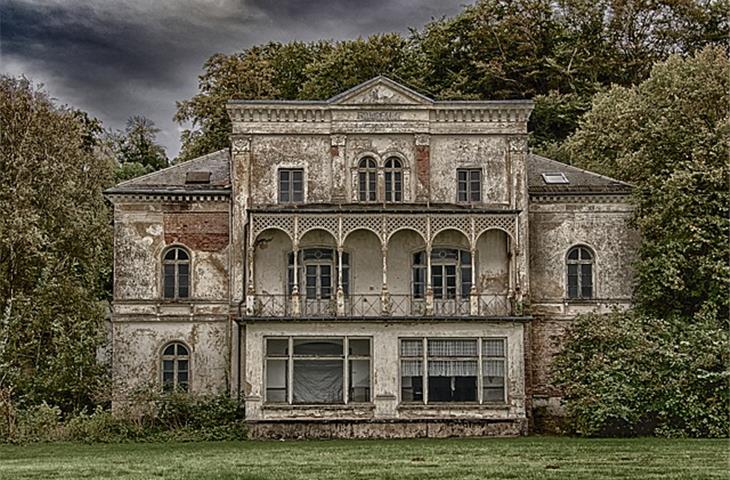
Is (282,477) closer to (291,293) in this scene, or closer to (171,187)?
(291,293)

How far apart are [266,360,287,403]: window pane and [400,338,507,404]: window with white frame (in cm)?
330

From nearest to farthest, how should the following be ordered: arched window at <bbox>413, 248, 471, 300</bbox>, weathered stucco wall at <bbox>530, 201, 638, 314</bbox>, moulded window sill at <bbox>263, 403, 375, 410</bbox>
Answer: moulded window sill at <bbox>263, 403, 375, 410</bbox> → arched window at <bbox>413, 248, 471, 300</bbox> → weathered stucco wall at <bbox>530, 201, 638, 314</bbox>

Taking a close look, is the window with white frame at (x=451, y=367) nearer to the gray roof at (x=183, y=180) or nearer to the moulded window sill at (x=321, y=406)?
the moulded window sill at (x=321, y=406)

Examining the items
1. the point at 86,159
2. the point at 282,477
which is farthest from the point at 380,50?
the point at 282,477

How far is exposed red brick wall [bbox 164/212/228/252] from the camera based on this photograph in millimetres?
33531

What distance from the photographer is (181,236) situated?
110ft

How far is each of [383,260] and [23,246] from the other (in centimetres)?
1223

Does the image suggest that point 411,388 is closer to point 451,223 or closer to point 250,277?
point 451,223

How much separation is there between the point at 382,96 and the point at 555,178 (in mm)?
5946

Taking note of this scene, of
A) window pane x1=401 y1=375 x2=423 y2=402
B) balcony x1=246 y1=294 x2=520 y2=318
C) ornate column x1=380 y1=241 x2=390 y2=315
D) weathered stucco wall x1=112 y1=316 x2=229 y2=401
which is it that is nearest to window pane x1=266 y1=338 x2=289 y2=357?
balcony x1=246 y1=294 x2=520 y2=318

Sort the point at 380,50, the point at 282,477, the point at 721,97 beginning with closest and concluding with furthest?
the point at 282,477 < the point at 721,97 < the point at 380,50

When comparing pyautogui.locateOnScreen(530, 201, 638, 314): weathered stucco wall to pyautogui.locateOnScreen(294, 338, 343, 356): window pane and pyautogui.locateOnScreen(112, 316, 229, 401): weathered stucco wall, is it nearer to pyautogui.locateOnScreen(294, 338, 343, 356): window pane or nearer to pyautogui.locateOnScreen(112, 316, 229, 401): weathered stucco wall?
pyautogui.locateOnScreen(294, 338, 343, 356): window pane

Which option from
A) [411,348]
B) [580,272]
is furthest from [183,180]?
[580,272]

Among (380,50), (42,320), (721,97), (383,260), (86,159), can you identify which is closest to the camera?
(383,260)
